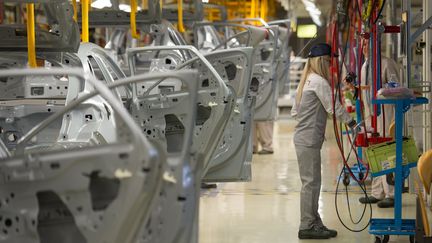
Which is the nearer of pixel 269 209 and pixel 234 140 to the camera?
pixel 234 140

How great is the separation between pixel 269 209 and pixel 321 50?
250 centimetres

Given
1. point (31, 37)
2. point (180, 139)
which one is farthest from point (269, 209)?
point (31, 37)

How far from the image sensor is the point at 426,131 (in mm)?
10391

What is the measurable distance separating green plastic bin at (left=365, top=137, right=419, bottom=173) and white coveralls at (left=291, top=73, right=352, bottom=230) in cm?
59

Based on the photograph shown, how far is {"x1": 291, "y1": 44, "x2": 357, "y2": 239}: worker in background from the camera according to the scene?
28.2ft

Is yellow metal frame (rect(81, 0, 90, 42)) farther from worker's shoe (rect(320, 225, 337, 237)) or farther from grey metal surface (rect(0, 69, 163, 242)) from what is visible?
grey metal surface (rect(0, 69, 163, 242))

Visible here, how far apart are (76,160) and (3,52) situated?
3973 millimetres

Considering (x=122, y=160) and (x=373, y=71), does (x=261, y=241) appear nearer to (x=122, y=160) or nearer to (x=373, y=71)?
(x=373, y=71)

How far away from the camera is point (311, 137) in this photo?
861 centimetres

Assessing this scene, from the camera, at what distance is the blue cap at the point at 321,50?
28.3 ft

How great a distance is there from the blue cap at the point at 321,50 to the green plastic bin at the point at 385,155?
1070 mm

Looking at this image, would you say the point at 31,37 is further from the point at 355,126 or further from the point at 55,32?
the point at 355,126

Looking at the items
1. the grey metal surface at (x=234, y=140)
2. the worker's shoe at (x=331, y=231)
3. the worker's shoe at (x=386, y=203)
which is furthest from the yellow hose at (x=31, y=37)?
the worker's shoe at (x=386, y=203)

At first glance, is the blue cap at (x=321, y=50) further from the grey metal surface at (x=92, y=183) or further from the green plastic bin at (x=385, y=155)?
the grey metal surface at (x=92, y=183)
